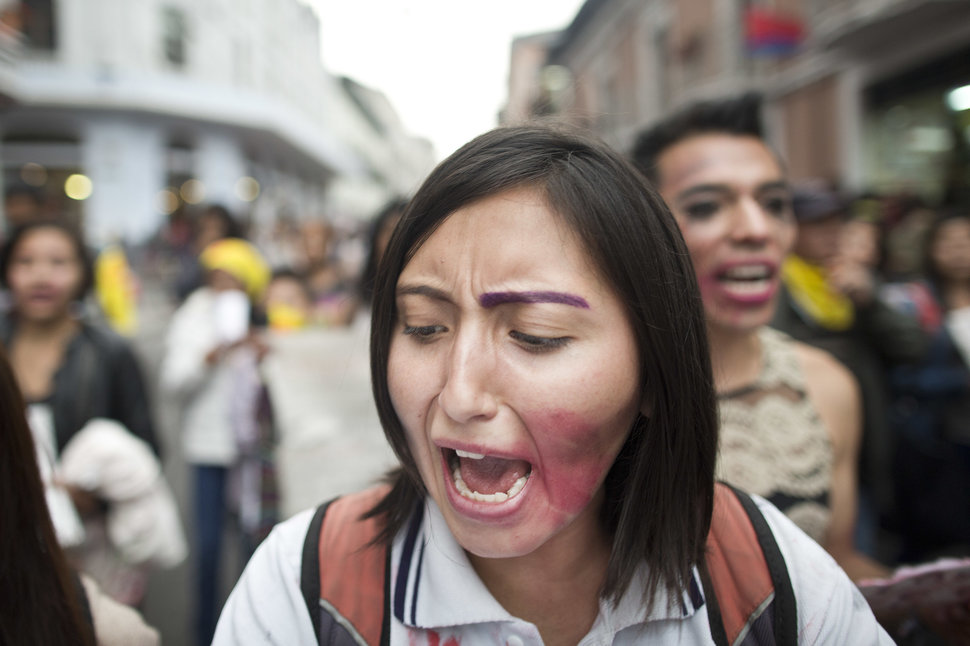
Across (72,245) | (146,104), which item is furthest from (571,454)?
(146,104)

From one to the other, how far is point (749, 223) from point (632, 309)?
81 centimetres

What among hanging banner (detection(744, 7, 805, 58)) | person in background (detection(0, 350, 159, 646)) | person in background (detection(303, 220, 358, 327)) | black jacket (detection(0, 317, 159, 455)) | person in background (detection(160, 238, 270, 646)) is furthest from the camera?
hanging banner (detection(744, 7, 805, 58))

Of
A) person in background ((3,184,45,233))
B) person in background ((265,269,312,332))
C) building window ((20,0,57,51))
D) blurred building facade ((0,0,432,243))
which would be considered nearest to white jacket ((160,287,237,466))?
person in background ((265,269,312,332))

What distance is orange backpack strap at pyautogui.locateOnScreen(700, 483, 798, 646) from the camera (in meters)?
1.07

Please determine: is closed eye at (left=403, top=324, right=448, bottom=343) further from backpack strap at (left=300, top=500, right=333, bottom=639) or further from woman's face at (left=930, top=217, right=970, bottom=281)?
woman's face at (left=930, top=217, right=970, bottom=281)

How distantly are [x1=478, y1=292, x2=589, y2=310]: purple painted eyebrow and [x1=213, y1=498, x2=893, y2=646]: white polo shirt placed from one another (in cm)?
41

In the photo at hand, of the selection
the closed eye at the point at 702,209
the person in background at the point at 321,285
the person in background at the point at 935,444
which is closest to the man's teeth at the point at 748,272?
the closed eye at the point at 702,209

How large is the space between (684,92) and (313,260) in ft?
36.3

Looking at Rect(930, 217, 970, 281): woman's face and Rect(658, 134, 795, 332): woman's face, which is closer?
Rect(658, 134, 795, 332): woman's face

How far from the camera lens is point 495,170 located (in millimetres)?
1009

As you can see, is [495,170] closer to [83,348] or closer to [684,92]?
[83,348]

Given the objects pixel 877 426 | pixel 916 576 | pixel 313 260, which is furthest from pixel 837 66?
pixel 916 576

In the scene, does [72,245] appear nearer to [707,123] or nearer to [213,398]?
[213,398]

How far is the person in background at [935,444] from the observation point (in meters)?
2.68
